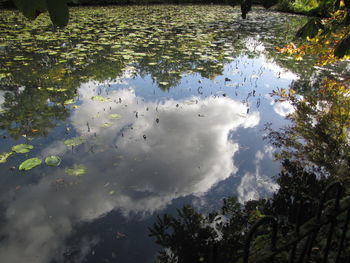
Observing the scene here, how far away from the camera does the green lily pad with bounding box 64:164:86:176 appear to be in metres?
2.88

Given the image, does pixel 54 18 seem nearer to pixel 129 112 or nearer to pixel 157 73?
pixel 129 112

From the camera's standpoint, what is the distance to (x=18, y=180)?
2.76 meters

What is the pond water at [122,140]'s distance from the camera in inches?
90.8

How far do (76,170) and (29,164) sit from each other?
525 millimetres

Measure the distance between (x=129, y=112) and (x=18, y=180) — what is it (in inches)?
76.9

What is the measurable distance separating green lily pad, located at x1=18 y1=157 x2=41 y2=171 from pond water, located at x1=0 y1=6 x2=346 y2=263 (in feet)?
0.32

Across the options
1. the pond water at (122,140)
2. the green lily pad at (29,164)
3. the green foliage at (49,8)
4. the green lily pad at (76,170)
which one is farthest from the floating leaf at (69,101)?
the green foliage at (49,8)

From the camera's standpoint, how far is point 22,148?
3.20 meters

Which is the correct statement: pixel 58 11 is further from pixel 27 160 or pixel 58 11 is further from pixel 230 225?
pixel 27 160

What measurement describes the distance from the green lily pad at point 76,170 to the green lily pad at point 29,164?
0.36 meters

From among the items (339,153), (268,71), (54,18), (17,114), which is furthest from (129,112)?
(268,71)

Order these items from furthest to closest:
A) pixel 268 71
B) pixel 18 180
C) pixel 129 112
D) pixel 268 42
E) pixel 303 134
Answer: pixel 268 42 < pixel 268 71 < pixel 129 112 < pixel 303 134 < pixel 18 180

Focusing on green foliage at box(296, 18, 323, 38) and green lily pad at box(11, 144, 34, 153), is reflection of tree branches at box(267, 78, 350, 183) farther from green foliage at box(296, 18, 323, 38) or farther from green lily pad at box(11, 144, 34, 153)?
green lily pad at box(11, 144, 34, 153)

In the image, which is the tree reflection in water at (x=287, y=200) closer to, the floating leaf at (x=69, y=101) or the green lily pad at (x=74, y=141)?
the green lily pad at (x=74, y=141)
